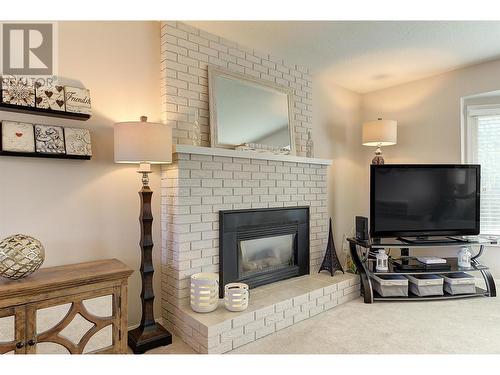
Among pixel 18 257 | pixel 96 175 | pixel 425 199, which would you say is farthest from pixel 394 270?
pixel 18 257

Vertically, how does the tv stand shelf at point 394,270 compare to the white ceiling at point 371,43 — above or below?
below

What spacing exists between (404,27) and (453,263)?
2.46 meters

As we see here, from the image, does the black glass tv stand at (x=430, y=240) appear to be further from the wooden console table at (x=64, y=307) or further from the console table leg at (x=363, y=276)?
the wooden console table at (x=64, y=307)

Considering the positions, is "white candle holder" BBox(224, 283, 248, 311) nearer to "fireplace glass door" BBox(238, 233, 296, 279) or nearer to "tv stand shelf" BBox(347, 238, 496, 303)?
"fireplace glass door" BBox(238, 233, 296, 279)

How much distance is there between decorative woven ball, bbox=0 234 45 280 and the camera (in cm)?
156

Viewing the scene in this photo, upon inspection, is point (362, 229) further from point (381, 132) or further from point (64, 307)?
point (64, 307)

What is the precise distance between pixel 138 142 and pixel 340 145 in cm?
274

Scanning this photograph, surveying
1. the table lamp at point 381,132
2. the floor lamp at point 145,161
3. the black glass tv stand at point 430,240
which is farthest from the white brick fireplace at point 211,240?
the table lamp at point 381,132

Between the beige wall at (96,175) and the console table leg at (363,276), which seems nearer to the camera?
the beige wall at (96,175)

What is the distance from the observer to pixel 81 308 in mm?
1720

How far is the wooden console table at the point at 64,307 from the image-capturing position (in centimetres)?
151

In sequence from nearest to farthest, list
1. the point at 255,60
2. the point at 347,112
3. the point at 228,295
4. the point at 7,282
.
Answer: the point at 7,282 < the point at 228,295 < the point at 255,60 < the point at 347,112
